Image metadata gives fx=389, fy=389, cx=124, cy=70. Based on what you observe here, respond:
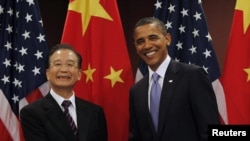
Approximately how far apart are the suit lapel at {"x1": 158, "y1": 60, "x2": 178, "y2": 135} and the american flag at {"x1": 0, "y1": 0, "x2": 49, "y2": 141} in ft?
3.31

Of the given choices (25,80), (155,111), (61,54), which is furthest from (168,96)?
(25,80)

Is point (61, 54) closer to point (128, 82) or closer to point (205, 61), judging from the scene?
point (128, 82)

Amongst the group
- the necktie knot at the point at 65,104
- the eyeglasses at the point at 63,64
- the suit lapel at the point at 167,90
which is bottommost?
the necktie knot at the point at 65,104

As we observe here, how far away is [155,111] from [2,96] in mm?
1169

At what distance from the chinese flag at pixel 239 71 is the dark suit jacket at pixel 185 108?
2.10ft

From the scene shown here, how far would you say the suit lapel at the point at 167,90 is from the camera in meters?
2.16

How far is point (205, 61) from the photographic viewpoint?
283cm

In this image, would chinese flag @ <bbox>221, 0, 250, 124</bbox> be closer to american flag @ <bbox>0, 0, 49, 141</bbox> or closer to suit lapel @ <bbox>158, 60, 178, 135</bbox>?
suit lapel @ <bbox>158, 60, 178, 135</bbox>

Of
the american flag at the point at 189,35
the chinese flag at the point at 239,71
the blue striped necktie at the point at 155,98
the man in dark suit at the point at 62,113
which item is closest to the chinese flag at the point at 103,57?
the american flag at the point at 189,35

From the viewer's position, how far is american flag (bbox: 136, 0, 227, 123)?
283 cm

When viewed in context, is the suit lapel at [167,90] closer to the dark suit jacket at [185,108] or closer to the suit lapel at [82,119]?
Answer: the dark suit jacket at [185,108]

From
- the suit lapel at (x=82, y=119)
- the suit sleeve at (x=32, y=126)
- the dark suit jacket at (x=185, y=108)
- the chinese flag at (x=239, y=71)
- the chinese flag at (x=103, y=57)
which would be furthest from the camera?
the chinese flag at (x=103, y=57)

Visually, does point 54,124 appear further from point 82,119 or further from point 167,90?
point 167,90

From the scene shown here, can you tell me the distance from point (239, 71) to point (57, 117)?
4.36 feet
